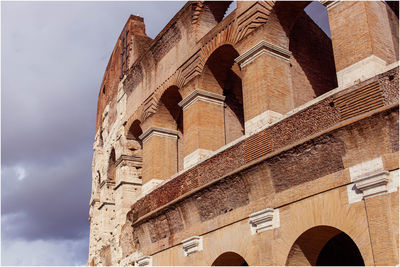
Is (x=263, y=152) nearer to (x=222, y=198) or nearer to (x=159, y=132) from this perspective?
(x=222, y=198)

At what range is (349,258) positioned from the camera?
8.20 meters

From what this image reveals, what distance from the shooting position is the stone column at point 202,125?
913 cm

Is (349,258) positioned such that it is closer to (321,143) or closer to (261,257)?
(261,257)

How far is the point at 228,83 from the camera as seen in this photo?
10.9 meters

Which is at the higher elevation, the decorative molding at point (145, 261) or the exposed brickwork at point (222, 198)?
the exposed brickwork at point (222, 198)

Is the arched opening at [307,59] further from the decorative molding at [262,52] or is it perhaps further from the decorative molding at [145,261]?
the decorative molding at [145,261]

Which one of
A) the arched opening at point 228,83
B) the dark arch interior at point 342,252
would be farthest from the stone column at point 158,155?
the dark arch interior at point 342,252

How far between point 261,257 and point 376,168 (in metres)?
2.04

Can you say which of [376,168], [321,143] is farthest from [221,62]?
[376,168]

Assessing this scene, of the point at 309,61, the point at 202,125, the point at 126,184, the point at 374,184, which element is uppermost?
the point at 309,61

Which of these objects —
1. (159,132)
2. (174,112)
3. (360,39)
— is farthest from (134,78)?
(360,39)

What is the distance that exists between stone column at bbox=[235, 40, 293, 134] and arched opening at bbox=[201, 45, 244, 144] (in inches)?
45.3

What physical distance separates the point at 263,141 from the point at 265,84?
105 cm

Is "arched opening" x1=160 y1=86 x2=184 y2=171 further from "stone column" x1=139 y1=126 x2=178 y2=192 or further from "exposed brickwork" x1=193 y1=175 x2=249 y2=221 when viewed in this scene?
"exposed brickwork" x1=193 y1=175 x2=249 y2=221
